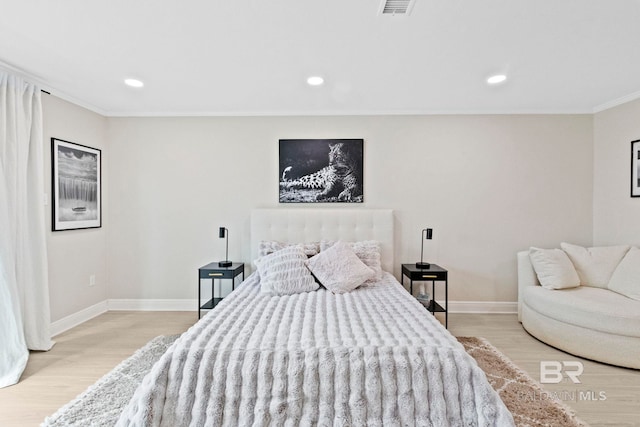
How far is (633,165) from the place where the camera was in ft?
11.1

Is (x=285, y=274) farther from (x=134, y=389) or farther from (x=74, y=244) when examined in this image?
(x=74, y=244)

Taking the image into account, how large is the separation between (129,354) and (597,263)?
4688 mm

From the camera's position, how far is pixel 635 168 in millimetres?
3354

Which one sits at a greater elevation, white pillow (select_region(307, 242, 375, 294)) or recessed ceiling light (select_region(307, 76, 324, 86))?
recessed ceiling light (select_region(307, 76, 324, 86))

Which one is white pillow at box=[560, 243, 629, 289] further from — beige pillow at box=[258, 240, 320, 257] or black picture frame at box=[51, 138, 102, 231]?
black picture frame at box=[51, 138, 102, 231]

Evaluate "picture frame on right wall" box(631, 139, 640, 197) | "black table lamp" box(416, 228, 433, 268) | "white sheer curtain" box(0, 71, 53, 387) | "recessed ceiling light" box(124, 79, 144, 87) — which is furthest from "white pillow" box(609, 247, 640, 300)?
"white sheer curtain" box(0, 71, 53, 387)

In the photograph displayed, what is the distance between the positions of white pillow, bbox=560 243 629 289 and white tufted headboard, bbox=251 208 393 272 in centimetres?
A: 196

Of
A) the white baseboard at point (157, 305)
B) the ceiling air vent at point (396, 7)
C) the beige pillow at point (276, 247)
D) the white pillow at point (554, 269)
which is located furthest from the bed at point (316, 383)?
the white baseboard at point (157, 305)

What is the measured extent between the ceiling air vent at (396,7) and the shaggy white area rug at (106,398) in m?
2.96

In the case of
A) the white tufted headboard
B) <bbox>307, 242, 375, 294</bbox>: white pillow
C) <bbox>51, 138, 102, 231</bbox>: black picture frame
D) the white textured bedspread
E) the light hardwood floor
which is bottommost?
the light hardwood floor

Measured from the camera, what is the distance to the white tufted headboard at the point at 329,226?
378 centimetres

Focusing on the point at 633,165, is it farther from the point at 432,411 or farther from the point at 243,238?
the point at 243,238

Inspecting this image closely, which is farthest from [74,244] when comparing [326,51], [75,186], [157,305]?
[326,51]

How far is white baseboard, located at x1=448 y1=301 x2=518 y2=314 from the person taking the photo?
3.88 m
